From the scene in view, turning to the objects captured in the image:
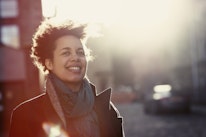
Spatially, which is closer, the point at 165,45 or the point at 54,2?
the point at 54,2

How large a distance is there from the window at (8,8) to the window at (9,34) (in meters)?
0.67

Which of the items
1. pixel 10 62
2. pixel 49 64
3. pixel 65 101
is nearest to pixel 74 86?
pixel 65 101

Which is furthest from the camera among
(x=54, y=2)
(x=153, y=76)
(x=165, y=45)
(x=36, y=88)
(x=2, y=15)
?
(x=153, y=76)

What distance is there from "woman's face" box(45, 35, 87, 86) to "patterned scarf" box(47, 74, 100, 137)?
62 millimetres

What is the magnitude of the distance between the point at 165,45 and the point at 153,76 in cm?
548

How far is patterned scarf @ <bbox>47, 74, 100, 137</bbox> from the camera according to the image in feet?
11.8

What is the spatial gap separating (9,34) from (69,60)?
93.3ft

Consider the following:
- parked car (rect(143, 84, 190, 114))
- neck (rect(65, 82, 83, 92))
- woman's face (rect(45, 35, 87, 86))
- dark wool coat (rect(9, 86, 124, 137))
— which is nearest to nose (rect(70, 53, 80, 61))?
woman's face (rect(45, 35, 87, 86))

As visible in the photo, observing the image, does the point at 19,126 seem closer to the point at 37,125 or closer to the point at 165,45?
the point at 37,125

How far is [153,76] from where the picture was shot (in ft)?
199

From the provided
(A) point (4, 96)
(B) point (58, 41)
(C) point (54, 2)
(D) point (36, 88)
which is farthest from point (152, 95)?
(B) point (58, 41)

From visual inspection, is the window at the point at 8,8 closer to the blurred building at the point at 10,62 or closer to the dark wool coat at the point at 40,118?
the blurred building at the point at 10,62

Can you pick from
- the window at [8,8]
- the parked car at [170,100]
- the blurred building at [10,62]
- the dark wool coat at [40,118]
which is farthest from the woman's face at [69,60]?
the window at [8,8]

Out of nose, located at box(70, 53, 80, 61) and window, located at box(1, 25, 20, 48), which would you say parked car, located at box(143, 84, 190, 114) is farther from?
nose, located at box(70, 53, 80, 61)
